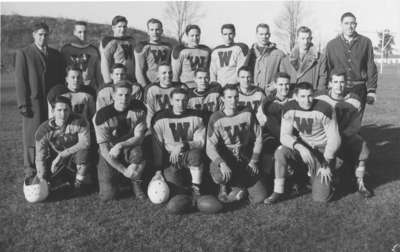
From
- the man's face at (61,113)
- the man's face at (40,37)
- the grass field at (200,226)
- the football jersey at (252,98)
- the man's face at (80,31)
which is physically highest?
the man's face at (80,31)

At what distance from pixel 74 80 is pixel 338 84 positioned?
385 cm

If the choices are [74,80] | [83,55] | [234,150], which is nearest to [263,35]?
[234,150]

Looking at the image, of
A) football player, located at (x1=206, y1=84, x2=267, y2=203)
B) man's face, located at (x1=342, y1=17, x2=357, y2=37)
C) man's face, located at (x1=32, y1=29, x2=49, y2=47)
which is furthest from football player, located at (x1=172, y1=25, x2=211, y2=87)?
man's face, located at (x1=342, y1=17, x2=357, y2=37)

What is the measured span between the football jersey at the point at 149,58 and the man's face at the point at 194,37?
17.2 inches

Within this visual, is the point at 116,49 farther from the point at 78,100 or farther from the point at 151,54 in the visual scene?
the point at 78,100

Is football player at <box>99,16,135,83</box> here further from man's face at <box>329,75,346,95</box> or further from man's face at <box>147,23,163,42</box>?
man's face at <box>329,75,346,95</box>

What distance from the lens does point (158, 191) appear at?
15.9 feet

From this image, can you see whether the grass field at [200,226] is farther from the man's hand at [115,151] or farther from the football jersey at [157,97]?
the football jersey at [157,97]

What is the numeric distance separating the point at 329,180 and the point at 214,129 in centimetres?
163

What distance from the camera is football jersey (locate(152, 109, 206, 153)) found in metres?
5.30

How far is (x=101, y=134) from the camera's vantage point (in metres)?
5.18

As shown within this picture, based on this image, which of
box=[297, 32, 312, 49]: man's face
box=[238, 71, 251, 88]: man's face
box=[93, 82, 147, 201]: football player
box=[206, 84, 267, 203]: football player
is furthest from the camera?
box=[297, 32, 312, 49]: man's face

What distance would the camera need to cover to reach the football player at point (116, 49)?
663cm

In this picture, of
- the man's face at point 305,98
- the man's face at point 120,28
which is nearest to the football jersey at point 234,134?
the man's face at point 305,98
